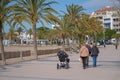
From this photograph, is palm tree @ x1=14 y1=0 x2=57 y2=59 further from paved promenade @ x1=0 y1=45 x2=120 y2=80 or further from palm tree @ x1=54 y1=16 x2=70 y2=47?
palm tree @ x1=54 y1=16 x2=70 y2=47

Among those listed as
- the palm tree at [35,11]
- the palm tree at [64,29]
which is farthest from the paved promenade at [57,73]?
the palm tree at [64,29]

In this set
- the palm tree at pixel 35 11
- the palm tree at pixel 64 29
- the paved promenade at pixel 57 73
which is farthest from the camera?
the palm tree at pixel 64 29

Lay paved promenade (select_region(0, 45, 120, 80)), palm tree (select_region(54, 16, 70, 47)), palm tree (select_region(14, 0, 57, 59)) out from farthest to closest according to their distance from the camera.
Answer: palm tree (select_region(54, 16, 70, 47))
palm tree (select_region(14, 0, 57, 59))
paved promenade (select_region(0, 45, 120, 80))

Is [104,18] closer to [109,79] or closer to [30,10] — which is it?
[30,10]

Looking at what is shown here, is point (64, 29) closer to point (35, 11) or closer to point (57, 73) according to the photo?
point (35, 11)

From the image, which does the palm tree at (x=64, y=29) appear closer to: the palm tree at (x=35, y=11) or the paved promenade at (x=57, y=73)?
the palm tree at (x=35, y=11)

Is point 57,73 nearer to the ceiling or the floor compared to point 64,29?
nearer to the floor

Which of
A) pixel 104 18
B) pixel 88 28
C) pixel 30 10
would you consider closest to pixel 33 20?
pixel 30 10

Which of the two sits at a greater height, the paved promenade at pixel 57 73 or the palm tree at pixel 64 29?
the palm tree at pixel 64 29

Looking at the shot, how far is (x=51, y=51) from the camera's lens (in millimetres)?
47469

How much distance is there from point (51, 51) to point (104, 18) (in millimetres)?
140397

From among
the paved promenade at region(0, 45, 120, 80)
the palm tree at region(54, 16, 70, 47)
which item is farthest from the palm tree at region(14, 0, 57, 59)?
the palm tree at region(54, 16, 70, 47)

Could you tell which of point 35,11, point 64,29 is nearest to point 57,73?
point 35,11

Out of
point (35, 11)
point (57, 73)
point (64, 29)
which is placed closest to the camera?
point (57, 73)
